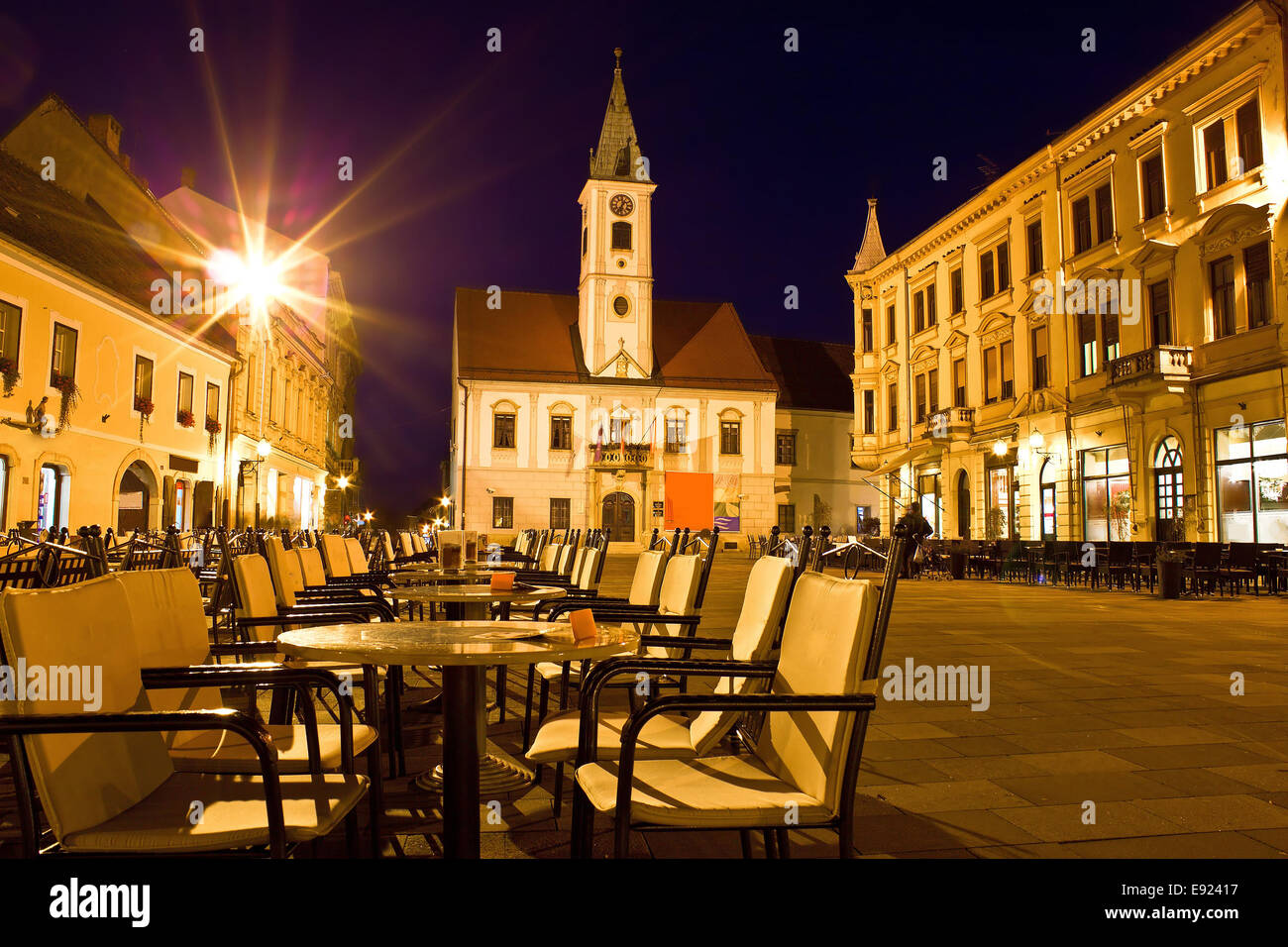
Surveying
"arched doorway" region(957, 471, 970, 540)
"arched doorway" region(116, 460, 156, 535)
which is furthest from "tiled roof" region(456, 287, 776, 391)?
"arched doorway" region(116, 460, 156, 535)

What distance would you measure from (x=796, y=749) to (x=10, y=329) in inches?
675

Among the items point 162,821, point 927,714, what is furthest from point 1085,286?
point 162,821

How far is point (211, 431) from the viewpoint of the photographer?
77.7ft

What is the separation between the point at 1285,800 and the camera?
377 cm

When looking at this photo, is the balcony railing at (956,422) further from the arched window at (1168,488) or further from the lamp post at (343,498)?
the lamp post at (343,498)

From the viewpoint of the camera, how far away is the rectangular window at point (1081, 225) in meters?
22.8

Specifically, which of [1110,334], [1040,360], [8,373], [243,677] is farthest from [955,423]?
[243,677]

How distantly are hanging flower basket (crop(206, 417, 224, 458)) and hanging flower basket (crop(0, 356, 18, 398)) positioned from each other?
8.42 meters

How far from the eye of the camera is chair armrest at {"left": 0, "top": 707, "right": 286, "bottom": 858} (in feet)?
6.18

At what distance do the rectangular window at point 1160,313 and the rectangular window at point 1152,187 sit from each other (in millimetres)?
1672

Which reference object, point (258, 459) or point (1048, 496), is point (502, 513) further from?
point (1048, 496)

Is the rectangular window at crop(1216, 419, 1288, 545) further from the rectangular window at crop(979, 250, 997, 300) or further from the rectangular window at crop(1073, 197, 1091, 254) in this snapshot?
the rectangular window at crop(979, 250, 997, 300)

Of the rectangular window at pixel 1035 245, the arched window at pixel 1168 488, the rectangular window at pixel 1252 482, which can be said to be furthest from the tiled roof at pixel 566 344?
the rectangular window at pixel 1252 482
